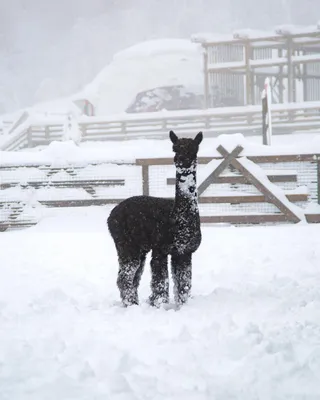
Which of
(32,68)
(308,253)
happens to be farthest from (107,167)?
(32,68)

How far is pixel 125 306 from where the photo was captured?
442 cm

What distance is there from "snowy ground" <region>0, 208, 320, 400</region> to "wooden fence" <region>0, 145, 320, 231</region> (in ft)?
9.01

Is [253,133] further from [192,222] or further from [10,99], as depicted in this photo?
[10,99]

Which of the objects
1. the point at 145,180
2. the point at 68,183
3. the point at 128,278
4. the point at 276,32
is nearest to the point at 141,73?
the point at 276,32

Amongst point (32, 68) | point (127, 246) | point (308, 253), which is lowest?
point (308, 253)

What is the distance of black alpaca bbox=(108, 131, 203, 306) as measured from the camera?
169 inches

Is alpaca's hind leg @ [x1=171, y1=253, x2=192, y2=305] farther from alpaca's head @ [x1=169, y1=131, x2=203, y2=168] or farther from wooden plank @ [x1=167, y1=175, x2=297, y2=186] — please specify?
wooden plank @ [x1=167, y1=175, x2=297, y2=186]

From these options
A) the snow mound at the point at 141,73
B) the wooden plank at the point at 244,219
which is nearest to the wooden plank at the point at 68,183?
the wooden plank at the point at 244,219

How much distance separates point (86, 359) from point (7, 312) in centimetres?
140

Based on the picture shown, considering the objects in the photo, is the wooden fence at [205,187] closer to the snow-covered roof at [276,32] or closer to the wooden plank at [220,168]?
the wooden plank at [220,168]

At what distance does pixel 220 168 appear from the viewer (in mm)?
9312

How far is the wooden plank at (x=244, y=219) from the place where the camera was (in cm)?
934

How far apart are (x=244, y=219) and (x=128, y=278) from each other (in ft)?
17.5

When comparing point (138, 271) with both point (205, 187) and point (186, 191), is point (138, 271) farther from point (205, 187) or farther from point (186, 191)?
point (205, 187)
